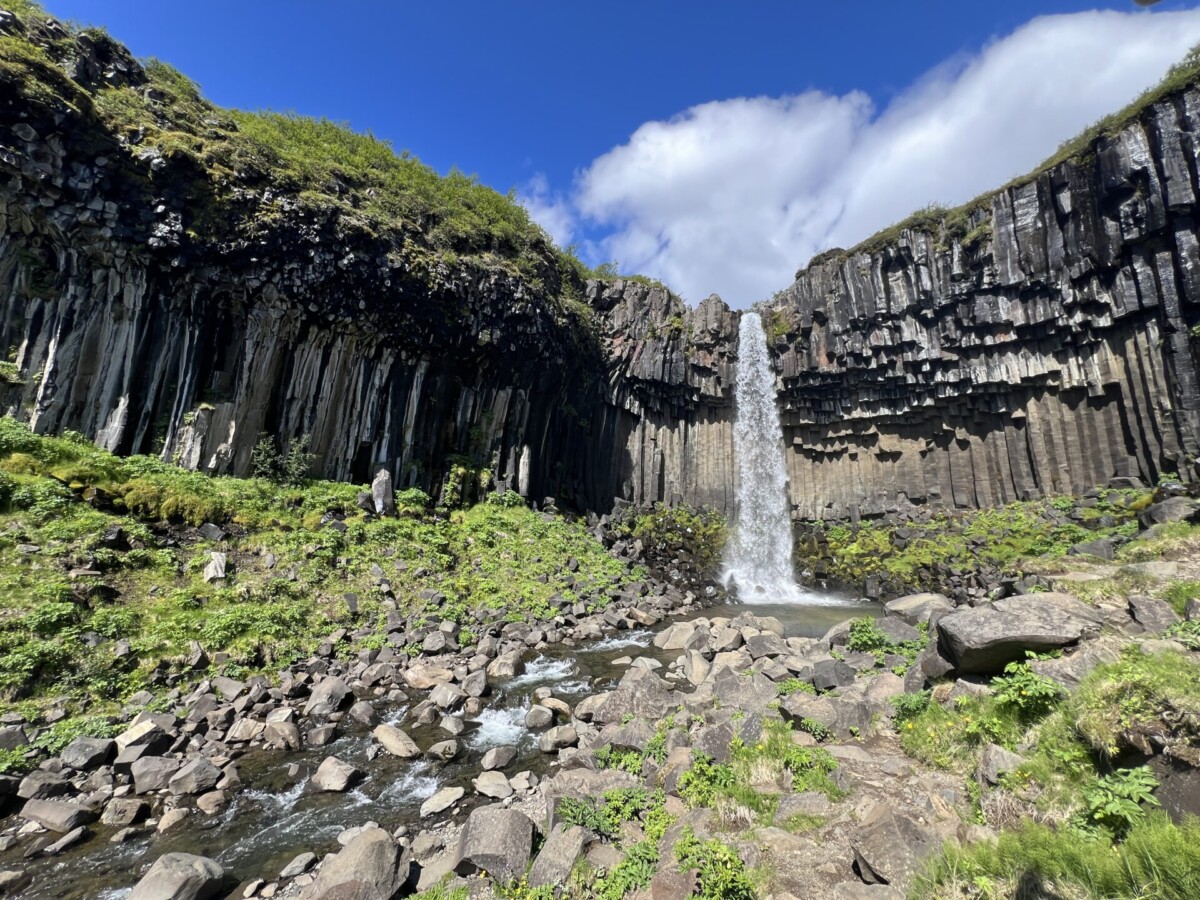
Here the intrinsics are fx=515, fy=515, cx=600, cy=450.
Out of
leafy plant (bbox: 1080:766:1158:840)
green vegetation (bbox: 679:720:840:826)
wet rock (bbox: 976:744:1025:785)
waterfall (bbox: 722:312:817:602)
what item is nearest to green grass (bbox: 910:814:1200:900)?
leafy plant (bbox: 1080:766:1158:840)

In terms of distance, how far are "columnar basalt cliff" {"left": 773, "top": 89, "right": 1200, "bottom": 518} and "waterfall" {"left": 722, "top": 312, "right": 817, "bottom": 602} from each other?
43.1 inches

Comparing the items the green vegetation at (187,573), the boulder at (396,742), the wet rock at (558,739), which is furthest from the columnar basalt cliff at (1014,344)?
the boulder at (396,742)

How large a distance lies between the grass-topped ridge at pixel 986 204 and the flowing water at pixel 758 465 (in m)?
6.33

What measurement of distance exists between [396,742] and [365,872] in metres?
3.43

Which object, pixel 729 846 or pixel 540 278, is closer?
pixel 729 846

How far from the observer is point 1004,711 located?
526cm

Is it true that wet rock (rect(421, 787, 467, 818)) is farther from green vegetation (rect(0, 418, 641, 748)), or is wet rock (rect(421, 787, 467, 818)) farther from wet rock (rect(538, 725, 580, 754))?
green vegetation (rect(0, 418, 641, 748))

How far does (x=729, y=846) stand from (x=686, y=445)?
30594 millimetres

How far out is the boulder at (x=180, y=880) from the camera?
15.4ft

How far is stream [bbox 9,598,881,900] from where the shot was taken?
5.38 metres

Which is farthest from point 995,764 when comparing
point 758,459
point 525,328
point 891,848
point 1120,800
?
A: point 758,459

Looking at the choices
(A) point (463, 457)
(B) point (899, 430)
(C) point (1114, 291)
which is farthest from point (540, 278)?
(C) point (1114, 291)

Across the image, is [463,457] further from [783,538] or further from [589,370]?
[783,538]

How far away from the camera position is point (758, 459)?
34.7 meters
